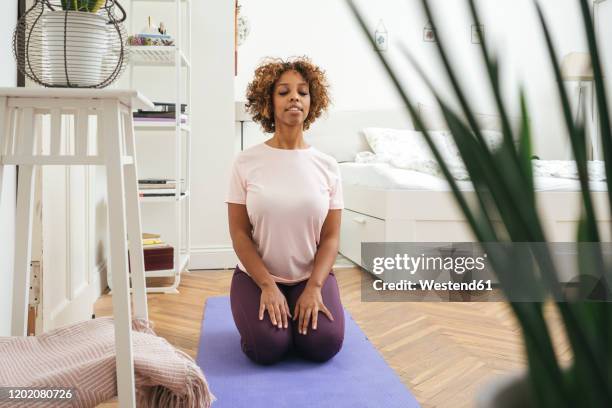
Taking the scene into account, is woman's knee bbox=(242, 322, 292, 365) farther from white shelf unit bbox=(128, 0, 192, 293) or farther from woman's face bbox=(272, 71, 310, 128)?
white shelf unit bbox=(128, 0, 192, 293)

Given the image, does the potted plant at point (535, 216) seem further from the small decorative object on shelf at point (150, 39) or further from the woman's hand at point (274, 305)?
the small decorative object on shelf at point (150, 39)

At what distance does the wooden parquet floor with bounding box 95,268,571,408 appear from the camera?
5.72 ft

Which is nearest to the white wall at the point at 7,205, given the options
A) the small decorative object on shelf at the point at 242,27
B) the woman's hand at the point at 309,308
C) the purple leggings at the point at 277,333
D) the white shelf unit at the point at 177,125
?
the purple leggings at the point at 277,333

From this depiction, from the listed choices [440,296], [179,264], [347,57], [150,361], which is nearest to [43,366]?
[150,361]

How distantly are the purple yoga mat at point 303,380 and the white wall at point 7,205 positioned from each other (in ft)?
2.03

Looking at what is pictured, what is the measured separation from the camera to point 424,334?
2.25 meters

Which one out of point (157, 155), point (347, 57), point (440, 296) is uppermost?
point (347, 57)

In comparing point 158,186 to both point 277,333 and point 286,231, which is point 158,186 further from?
point 277,333

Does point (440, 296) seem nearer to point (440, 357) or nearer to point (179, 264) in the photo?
point (440, 357)

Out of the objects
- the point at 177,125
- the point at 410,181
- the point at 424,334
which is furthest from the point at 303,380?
the point at 177,125

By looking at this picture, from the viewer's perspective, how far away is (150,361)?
1132 mm

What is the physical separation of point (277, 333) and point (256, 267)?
0.84ft

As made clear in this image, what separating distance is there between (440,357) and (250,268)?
29.4 inches

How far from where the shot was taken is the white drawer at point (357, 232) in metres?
3.12
